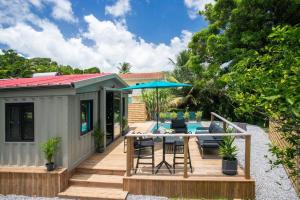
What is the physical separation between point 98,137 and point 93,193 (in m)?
2.79

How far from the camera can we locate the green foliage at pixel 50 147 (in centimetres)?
582

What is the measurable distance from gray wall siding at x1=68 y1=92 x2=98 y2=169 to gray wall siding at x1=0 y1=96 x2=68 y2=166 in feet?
0.69

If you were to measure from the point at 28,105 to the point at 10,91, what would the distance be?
0.62 meters

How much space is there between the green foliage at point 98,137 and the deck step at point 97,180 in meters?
1.96

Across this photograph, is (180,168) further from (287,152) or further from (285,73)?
(285,73)

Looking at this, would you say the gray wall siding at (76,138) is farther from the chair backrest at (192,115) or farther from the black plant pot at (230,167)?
the chair backrest at (192,115)

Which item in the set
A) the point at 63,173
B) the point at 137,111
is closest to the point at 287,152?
the point at 63,173

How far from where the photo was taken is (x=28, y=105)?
627 centimetres

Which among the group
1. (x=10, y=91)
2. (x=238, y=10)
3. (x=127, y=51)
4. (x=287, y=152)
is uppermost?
(x=127, y=51)

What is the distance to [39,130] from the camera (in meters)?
6.23

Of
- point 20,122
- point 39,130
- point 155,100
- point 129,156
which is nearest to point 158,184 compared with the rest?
point 129,156

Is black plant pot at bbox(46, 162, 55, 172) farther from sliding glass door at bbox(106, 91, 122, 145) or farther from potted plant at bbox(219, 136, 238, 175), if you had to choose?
potted plant at bbox(219, 136, 238, 175)

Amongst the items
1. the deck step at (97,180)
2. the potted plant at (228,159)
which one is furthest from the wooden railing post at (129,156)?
the potted plant at (228,159)

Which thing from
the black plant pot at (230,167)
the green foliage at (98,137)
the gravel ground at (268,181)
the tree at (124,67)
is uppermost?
the tree at (124,67)
